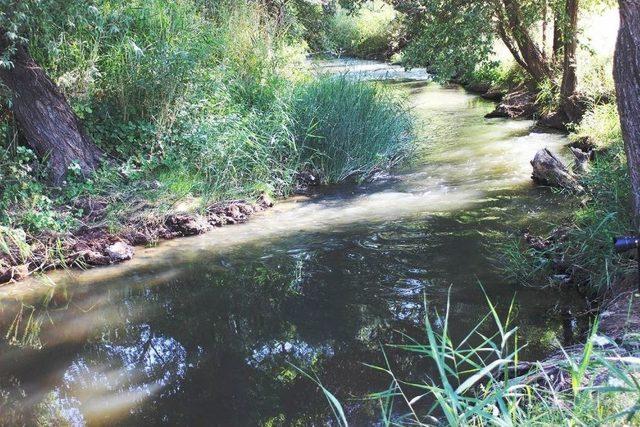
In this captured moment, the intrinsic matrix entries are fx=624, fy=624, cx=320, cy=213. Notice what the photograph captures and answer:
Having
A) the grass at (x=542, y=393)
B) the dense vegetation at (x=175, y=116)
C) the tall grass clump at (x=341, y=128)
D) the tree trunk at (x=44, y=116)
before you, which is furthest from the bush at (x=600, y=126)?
the tree trunk at (x=44, y=116)

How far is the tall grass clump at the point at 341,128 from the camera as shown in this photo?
28.6 feet

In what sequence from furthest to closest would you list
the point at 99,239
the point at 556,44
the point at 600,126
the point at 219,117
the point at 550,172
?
the point at 556,44
the point at 600,126
the point at 219,117
the point at 550,172
the point at 99,239

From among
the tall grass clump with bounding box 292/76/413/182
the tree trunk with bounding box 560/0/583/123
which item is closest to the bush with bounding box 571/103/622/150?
the tree trunk with bounding box 560/0/583/123

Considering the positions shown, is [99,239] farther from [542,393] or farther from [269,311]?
[542,393]

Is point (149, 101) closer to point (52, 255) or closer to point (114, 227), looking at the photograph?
point (114, 227)

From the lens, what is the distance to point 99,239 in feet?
21.2

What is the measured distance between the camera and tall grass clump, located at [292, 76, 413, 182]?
8727 mm

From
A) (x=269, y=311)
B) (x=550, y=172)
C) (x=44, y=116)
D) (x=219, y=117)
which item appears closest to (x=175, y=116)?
(x=219, y=117)

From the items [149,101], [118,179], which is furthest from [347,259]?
[149,101]

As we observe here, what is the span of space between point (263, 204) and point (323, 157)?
1.43 metres

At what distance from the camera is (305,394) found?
3.62 m

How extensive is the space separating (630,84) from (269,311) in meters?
3.00

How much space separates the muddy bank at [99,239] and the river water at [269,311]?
0.63 ft

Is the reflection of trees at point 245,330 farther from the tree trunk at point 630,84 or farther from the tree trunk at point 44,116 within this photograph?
the tree trunk at point 44,116
